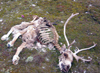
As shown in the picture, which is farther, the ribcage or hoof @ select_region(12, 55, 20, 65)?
the ribcage

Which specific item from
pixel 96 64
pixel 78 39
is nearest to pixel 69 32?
pixel 78 39

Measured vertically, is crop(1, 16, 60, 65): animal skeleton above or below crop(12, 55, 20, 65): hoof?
above

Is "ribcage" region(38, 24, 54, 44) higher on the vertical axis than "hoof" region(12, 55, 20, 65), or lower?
higher

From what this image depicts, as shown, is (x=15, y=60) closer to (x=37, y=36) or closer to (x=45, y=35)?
(x=37, y=36)

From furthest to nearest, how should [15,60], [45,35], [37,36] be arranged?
[37,36] → [45,35] → [15,60]

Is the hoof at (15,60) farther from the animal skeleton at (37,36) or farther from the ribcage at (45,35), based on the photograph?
the ribcage at (45,35)

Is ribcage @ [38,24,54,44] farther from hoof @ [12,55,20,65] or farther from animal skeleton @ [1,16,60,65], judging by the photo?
hoof @ [12,55,20,65]

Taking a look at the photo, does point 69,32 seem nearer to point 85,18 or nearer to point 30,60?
point 85,18

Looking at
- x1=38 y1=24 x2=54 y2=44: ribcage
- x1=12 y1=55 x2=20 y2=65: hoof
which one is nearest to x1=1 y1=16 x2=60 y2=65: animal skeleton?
x1=38 y1=24 x2=54 y2=44: ribcage

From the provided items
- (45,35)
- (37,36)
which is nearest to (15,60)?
(37,36)

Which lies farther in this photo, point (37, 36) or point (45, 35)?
point (37, 36)

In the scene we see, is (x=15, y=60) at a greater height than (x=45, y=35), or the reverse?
(x=45, y=35)

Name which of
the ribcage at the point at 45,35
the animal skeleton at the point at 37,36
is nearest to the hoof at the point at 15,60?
the animal skeleton at the point at 37,36

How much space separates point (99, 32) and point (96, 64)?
7.19ft
